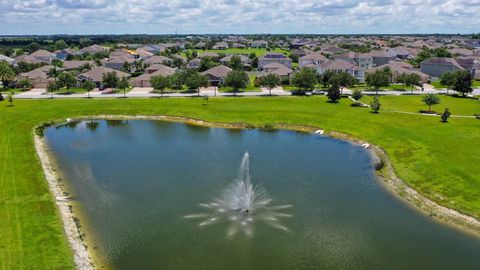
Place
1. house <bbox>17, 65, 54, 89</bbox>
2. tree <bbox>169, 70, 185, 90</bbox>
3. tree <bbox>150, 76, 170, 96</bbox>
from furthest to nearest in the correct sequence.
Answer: house <bbox>17, 65, 54, 89</bbox> < tree <bbox>169, 70, 185, 90</bbox> < tree <bbox>150, 76, 170, 96</bbox>

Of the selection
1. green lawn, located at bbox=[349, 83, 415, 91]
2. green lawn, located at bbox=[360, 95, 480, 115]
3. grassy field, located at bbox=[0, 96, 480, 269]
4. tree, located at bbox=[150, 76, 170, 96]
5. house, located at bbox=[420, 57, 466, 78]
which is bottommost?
grassy field, located at bbox=[0, 96, 480, 269]

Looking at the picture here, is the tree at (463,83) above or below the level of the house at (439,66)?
below

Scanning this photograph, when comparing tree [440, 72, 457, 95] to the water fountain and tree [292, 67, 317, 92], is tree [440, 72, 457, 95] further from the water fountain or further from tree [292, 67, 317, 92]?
the water fountain

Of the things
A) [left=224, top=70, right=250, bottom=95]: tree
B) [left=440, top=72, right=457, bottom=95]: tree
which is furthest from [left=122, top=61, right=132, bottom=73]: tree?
[left=440, top=72, right=457, bottom=95]: tree

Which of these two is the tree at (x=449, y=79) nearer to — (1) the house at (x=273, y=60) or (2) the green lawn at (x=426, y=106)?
(2) the green lawn at (x=426, y=106)

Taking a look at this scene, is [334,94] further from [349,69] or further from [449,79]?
[349,69]

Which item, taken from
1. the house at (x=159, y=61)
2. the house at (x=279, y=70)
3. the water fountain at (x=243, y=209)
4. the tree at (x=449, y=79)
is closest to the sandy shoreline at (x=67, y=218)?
the water fountain at (x=243, y=209)
